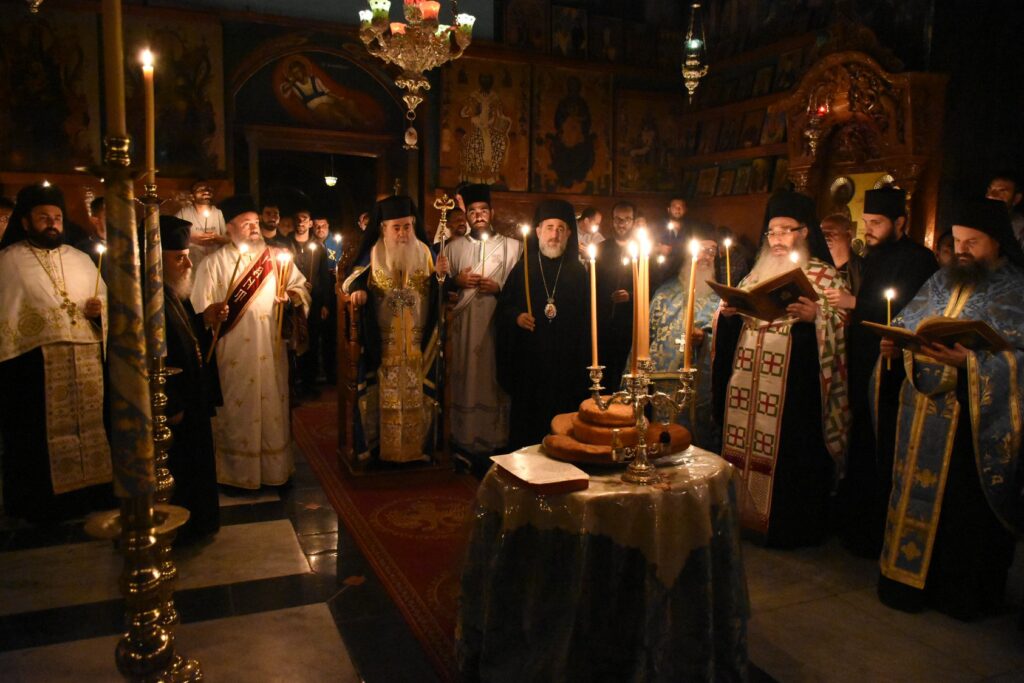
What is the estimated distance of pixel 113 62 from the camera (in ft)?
5.33

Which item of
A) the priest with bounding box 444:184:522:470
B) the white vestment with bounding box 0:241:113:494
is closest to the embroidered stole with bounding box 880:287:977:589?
the priest with bounding box 444:184:522:470

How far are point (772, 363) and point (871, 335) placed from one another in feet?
2.00

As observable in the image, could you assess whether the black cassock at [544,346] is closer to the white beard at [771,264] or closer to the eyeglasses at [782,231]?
the white beard at [771,264]

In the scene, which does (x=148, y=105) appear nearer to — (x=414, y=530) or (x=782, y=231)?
(x=414, y=530)

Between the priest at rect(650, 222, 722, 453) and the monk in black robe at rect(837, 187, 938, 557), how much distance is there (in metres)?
1.33

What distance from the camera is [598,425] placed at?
281 centimetres

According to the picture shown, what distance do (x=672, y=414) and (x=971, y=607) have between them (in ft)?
6.39

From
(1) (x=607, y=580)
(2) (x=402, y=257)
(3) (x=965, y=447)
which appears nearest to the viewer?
(1) (x=607, y=580)

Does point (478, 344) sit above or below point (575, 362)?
above

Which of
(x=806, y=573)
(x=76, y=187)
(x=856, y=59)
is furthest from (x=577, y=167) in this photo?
(x=806, y=573)

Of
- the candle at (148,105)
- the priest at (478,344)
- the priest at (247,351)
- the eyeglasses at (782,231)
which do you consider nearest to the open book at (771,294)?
the eyeglasses at (782,231)

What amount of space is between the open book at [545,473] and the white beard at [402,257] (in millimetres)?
3266

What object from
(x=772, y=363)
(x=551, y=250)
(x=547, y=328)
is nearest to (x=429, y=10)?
(x=551, y=250)

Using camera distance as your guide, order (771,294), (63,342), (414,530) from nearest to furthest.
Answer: (771,294), (414,530), (63,342)
